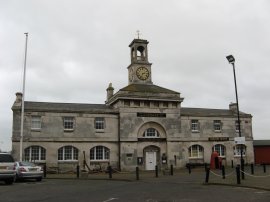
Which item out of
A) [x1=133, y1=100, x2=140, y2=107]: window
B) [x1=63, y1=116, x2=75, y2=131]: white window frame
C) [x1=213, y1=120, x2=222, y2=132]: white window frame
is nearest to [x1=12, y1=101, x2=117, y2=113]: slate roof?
[x1=63, y1=116, x2=75, y2=131]: white window frame

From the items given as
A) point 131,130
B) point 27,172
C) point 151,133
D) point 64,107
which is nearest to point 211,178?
point 27,172

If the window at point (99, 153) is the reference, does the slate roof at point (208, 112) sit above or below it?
above

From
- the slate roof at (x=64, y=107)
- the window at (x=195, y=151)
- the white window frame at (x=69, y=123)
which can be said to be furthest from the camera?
the window at (x=195, y=151)

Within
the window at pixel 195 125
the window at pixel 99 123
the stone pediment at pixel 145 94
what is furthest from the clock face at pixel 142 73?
the window at pixel 99 123

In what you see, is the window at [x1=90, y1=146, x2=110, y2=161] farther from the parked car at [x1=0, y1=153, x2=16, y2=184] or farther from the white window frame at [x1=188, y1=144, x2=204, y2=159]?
the parked car at [x1=0, y1=153, x2=16, y2=184]

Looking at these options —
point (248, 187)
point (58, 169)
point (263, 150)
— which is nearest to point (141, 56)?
point (58, 169)

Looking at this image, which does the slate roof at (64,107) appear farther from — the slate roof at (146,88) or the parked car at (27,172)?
the parked car at (27,172)

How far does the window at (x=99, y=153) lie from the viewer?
37969 mm

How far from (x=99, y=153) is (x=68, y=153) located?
3165 millimetres

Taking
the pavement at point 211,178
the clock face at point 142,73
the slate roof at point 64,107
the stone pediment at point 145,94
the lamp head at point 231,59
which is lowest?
the pavement at point 211,178

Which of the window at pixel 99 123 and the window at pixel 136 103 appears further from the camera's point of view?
the window at pixel 136 103

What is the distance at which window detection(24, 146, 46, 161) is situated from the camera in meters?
35.7

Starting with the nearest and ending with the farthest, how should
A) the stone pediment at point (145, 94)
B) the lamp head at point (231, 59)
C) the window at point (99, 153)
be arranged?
the lamp head at point (231, 59) < the window at point (99, 153) < the stone pediment at point (145, 94)

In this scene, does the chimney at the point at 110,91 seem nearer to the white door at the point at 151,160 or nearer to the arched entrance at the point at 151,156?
the arched entrance at the point at 151,156
